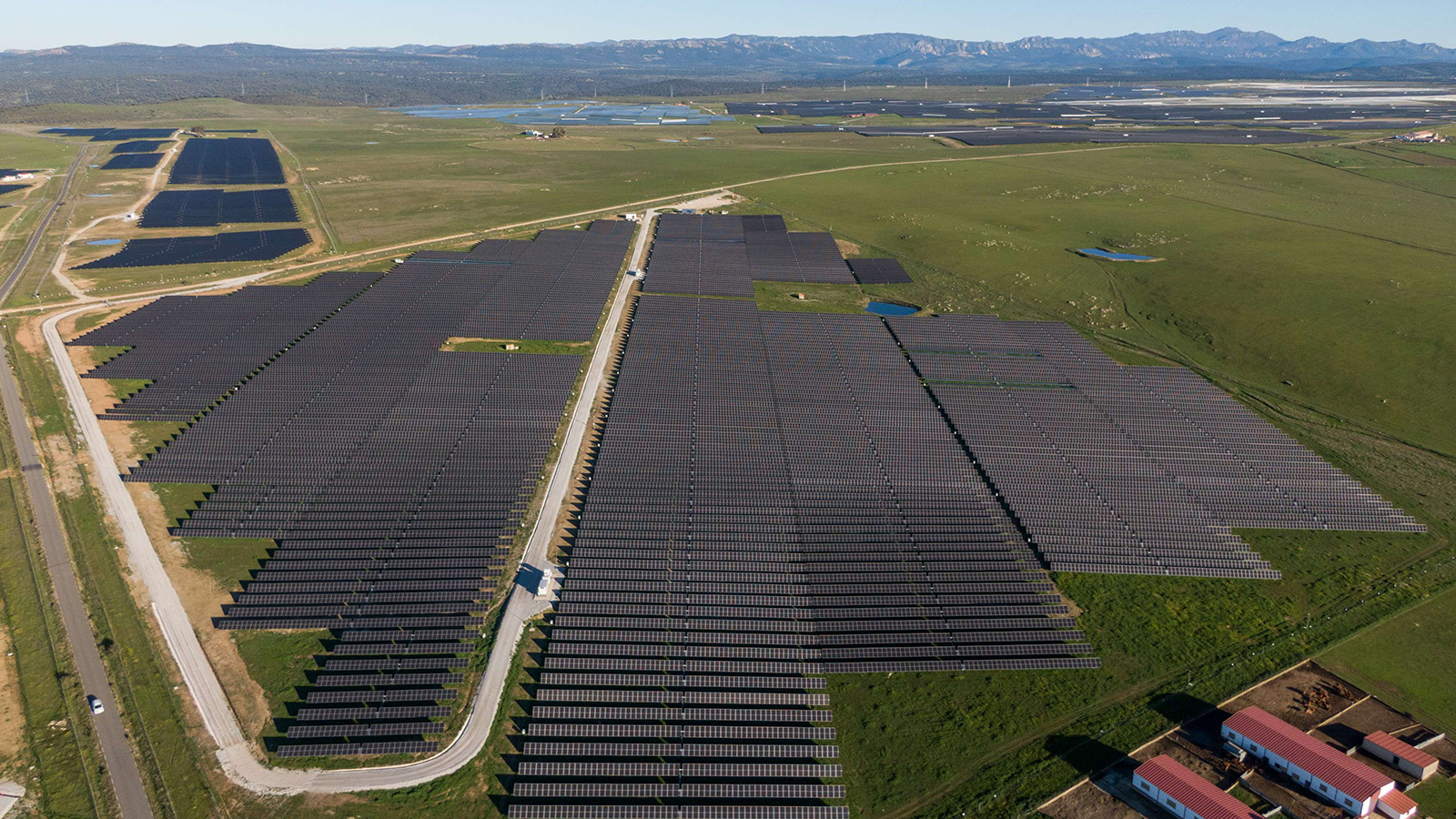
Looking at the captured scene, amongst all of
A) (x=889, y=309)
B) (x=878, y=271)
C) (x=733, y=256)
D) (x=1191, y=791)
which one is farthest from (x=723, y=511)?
(x=733, y=256)

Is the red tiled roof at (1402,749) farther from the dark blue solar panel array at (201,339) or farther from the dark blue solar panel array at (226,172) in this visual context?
the dark blue solar panel array at (226,172)

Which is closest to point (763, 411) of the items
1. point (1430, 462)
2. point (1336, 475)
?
Answer: point (1336, 475)

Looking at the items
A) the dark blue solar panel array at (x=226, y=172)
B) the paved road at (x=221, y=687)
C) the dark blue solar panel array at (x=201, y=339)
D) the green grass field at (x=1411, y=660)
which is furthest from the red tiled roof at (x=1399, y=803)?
the dark blue solar panel array at (x=226, y=172)

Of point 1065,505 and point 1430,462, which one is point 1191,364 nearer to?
point 1430,462

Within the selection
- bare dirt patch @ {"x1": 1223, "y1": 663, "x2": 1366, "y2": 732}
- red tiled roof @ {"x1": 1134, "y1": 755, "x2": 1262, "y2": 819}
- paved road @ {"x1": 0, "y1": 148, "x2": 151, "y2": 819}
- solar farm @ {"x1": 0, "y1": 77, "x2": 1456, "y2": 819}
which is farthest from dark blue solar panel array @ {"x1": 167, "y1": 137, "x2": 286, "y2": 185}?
bare dirt patch @ {"x1": 1223, "y1": 663, "x2": 1366, "y2": 732}

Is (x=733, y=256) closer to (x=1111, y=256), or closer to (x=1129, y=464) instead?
(x=1111, y=256)

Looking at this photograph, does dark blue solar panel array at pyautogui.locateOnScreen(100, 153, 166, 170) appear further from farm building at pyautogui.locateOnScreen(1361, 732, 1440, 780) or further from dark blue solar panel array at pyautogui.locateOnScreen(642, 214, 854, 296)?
farm building at pyautogui.locateOnScreen(1361, 732, 1440, 780)
